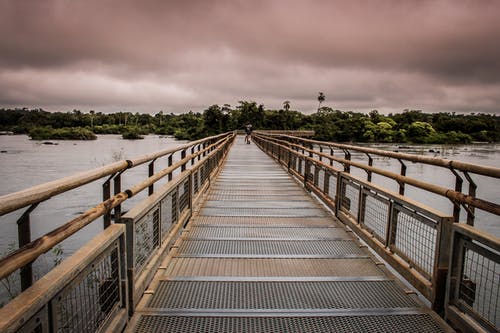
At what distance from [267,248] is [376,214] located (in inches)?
52.2

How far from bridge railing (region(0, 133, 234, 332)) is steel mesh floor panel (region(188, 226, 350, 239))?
0.77 m

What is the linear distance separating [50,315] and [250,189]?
23.4 ft

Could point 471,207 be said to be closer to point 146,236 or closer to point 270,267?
point 270,267

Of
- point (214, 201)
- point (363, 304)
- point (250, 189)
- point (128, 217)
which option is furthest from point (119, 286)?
point (250, 189)

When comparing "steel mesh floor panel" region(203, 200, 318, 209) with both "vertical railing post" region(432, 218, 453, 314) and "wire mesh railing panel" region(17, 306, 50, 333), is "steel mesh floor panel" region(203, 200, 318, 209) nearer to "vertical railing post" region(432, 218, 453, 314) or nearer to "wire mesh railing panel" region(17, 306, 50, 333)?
"vertical railing post" region(432, 218, 453, 314)

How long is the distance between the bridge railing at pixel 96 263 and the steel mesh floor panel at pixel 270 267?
0.29m

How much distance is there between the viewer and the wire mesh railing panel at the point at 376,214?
3959 mm

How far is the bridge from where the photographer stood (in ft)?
6.05

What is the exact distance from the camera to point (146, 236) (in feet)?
11.0

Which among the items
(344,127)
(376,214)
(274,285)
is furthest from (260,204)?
(344,127)

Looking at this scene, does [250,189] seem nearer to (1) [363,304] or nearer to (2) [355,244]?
(2) [355,244]

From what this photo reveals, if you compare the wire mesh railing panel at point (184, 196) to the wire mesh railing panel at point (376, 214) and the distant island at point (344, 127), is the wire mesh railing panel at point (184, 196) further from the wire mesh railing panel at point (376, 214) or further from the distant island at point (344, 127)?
the distant island at point (344, 127)

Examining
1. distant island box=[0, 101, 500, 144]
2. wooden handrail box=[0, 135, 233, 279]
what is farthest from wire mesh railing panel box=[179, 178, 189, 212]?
distant island box=[0, 101, 500, 144]

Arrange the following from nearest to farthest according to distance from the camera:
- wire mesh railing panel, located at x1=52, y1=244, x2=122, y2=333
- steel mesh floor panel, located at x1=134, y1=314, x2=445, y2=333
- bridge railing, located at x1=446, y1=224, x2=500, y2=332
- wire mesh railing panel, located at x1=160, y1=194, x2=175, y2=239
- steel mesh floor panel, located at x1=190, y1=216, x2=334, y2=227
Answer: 1. wire mesh railing panel, located at x1=52, y1=244, x2=122, y2=333
2. bridge railing, located at x1=446, y1=224, x2=500, y2=332
3. steel mesh floor panel, located at x1=134, y1=314, x2=445, y2=333
4. wire mesh railing panel, located at x1=160, y1=194, x2=175, y2=239
5. steel mesh floor panel, located at x1=190, y1=216, x2=334, y2=227
